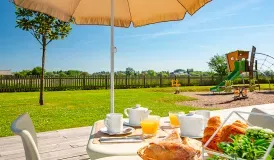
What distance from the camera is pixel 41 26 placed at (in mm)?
9016

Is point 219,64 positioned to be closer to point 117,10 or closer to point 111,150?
point 117,10

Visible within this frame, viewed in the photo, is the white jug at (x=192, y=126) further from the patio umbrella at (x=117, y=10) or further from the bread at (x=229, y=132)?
the patio umbrella at (x=117, y=10)

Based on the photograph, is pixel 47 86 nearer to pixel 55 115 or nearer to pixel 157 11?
pixel 55 115

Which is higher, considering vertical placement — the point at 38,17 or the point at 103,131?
the point at 38,17

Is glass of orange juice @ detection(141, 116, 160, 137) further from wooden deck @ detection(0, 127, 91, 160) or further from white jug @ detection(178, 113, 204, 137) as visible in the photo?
wooden deck @ detection(0, 127, 91, 160)

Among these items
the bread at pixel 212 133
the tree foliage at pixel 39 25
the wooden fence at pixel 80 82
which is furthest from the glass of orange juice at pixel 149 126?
the wooden fence at pixel 80 82

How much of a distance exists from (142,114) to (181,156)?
106 centimetres

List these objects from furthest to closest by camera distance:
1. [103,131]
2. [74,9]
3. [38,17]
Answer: [38,17] → [74,9] → [103,131]

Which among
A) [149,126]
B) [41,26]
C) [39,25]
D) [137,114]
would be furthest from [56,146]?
[39,25]

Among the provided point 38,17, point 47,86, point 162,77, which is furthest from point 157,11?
point 162,77

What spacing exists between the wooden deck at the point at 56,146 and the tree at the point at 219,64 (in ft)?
111

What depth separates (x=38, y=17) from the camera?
9.05m

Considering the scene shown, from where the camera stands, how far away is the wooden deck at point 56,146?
3.28m

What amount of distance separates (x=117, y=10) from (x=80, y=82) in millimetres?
14544
